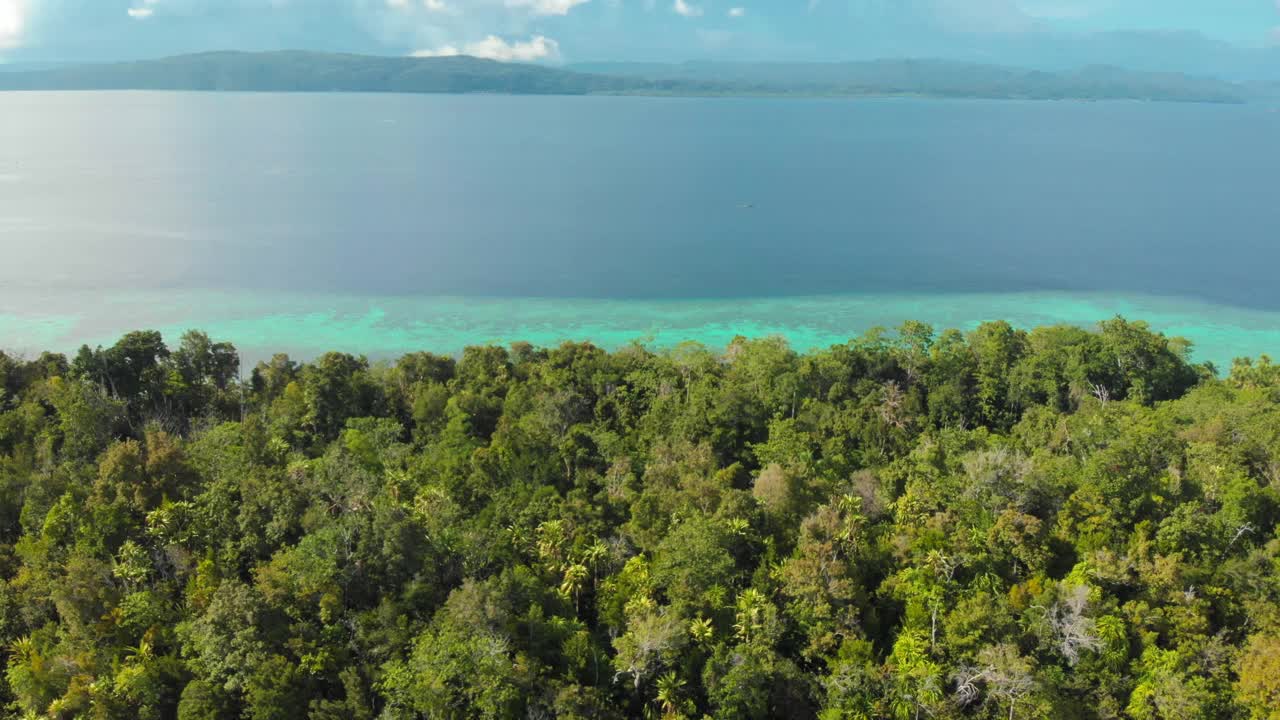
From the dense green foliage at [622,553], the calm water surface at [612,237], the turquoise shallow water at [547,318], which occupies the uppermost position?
the calm water surface at [612,237]

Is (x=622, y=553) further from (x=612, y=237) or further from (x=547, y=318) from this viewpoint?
(x=612, y=237)

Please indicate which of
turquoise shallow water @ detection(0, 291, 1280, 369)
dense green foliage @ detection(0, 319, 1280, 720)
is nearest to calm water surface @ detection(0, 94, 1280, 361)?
turquoise shallow water @ detection(0, 291, 1280, 369)

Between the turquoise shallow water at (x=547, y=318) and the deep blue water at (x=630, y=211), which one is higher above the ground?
the deep blue water at (x=630, y=211)

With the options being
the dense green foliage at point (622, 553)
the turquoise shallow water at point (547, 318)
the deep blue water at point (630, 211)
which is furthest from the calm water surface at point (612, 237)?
the dense green foliage at point (622, 553)

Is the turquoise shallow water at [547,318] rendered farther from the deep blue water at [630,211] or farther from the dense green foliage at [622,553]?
the dense green foliage at [622,553]

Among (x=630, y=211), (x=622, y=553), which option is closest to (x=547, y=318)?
(x=622, y=553)

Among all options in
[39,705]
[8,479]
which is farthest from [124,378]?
[39,705]

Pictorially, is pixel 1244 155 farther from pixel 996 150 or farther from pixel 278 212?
pixel 278 212

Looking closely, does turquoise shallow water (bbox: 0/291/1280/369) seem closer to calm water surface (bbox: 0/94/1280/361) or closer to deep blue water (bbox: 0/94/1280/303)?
calm water surface (bbox: 0/94/1280/361)
